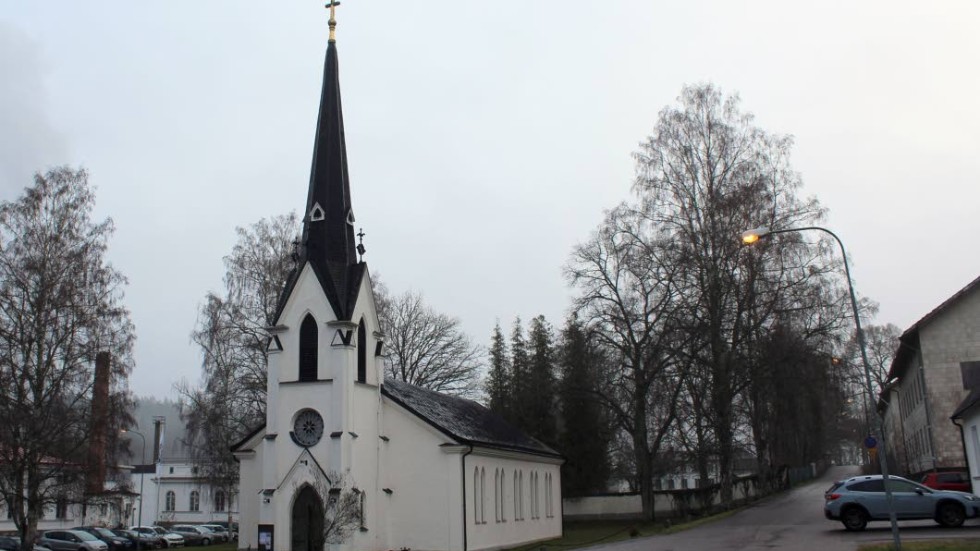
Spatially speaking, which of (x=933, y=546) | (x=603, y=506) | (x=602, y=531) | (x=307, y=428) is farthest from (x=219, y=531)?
(x=933, y=546)

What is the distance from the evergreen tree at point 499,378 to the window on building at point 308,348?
32.1 metres

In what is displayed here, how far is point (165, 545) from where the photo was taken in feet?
177

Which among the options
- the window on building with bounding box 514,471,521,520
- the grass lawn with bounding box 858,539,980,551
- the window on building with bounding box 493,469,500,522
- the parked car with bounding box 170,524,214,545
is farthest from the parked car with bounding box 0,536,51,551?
the grass lawn with bounding box 858,539,980,551

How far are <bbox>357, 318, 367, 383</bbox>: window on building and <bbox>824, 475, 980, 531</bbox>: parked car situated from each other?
56.6 feet

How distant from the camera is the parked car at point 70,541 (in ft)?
146

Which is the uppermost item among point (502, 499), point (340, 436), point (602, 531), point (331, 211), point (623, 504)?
point (331, 211)

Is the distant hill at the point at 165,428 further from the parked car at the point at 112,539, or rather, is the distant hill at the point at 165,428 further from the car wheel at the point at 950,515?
the car wheel at the point at 950,515

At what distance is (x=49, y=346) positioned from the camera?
33969mm

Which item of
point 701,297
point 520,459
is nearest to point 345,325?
point 520,459

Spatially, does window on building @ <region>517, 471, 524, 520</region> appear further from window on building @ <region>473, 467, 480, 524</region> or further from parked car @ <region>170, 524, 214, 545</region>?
parked car @ <region>170, 524, 214, 545</region>

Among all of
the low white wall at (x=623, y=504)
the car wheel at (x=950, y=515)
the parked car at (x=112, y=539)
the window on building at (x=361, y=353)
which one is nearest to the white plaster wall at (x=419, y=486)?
the window on building at (x=361, y=353)

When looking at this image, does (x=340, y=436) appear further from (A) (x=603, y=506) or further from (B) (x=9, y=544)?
(A) (x=603, y=506)

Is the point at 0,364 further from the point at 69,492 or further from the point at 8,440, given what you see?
the point at 69,492

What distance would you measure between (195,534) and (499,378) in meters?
24.9
